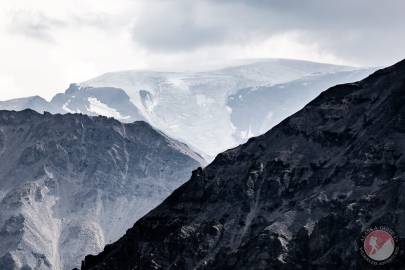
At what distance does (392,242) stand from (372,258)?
4949mm

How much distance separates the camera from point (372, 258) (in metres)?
190

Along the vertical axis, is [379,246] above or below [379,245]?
below

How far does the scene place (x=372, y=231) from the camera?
190 meters

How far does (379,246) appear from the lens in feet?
625

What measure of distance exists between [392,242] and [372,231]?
14.3 feet

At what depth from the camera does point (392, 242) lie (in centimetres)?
18975

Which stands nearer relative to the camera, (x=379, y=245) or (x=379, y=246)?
(x=379, y=245)

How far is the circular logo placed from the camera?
189225 mm

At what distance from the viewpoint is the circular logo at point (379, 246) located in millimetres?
189225

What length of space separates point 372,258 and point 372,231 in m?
5.17
